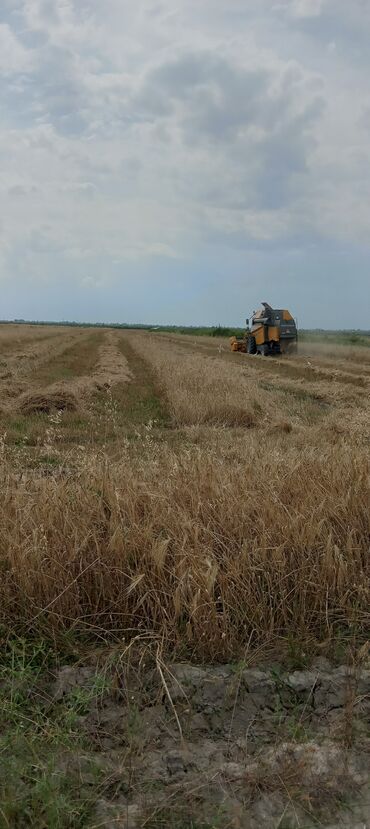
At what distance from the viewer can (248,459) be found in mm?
5004

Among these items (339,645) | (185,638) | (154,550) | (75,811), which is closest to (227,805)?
(75,811)

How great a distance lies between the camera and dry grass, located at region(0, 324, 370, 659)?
3154 millimetres

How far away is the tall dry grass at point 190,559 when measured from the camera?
3.15m

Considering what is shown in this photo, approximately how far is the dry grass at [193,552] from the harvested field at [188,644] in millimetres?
15

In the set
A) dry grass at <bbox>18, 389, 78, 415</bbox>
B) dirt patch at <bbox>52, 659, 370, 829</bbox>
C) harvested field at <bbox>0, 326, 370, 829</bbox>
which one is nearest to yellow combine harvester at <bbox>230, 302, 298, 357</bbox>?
dry grass at <bbox>18, 389, 78, 415</bbox>

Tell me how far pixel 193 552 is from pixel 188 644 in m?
0.54

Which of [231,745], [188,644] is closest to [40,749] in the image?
[231,745]

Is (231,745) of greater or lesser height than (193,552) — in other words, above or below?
below

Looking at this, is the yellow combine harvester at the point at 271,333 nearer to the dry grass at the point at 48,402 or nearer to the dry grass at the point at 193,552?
the dry grass at the point at 48,402

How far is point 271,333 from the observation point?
3484cm

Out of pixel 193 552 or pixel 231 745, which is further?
pixel 193 552

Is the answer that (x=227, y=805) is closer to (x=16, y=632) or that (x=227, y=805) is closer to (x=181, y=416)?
(x=16, y=632)

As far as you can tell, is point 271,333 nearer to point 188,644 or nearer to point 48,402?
point 48,402

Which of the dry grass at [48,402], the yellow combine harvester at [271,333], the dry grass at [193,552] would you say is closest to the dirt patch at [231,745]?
A: the dry grass at [193,552]
